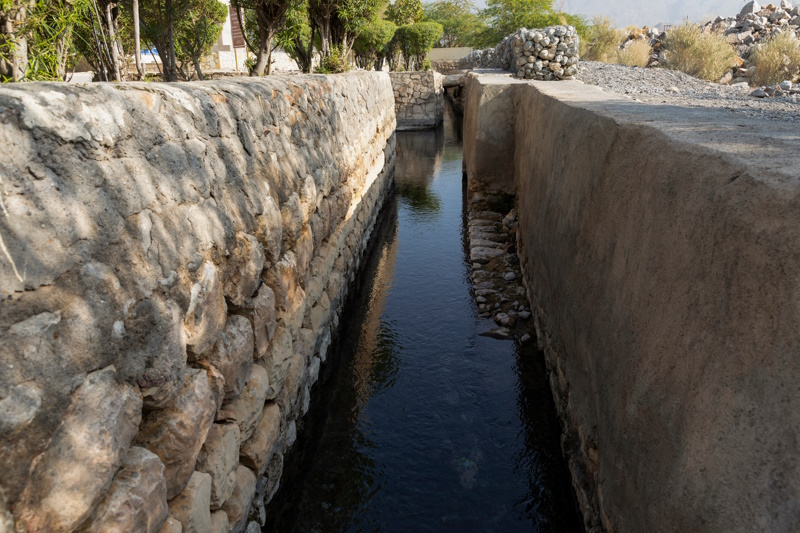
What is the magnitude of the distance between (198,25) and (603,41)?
17.2 metres

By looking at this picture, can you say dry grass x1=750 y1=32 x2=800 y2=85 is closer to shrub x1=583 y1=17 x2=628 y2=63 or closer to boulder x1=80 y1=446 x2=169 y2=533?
shrub x1=583 y1=17 x2=628 y2=63

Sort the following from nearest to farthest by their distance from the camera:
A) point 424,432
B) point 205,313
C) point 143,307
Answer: point 143,307, point 205,313, point 424,432

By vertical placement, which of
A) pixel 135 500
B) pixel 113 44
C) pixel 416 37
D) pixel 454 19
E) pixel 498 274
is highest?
pixel 454 19

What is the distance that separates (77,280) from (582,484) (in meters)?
2.79

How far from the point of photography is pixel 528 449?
379 centimetres

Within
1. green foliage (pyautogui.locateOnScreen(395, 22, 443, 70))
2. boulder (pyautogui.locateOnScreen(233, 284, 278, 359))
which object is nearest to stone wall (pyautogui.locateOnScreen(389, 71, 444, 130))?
green foliage (pyautogui.locateOnScreen(395, 22, 443, 70))

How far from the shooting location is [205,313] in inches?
87.6

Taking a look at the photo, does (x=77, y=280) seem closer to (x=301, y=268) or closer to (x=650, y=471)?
(x=650, y=471)

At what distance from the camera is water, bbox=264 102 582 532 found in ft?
10.7

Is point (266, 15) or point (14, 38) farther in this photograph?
point (266, 15)

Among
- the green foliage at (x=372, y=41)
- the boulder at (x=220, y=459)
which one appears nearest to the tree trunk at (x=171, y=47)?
the boulder at (x=220, y=459)

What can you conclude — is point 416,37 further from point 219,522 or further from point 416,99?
point 219,522

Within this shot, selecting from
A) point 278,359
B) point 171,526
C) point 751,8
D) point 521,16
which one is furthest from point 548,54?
point 521,16

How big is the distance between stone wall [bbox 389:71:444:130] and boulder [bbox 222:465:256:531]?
1809 centimetres
